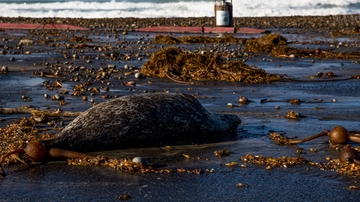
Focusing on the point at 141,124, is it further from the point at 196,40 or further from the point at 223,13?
the point at 223,13

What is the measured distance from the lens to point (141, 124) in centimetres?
626

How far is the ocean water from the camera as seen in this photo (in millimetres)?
50250

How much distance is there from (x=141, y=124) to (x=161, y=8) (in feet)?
162

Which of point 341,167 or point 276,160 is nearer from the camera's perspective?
point 341,167

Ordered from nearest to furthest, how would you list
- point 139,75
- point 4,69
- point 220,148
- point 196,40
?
point 220,148
point 139,75
point 4,69
point 196,40

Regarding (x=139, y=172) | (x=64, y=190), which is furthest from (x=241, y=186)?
(x=64, y=190)

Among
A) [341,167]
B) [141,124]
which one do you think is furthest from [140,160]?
[341,167]

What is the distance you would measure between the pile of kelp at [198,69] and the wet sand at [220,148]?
1.05 ft

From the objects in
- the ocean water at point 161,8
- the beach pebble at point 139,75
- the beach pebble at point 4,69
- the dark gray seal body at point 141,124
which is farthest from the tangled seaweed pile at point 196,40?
the ocean water at point 161,8

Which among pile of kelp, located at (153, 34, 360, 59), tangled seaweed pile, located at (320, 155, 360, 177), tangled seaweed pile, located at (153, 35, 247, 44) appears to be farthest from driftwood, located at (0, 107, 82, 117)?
tangled seaweed pile, located at (153, 35, 247, 44)

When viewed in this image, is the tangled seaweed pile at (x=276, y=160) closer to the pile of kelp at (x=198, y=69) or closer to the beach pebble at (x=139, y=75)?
the pile of kelp at (x=198, y=69)

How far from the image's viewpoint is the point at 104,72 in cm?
1255

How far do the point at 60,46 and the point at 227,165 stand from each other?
15.5 meters

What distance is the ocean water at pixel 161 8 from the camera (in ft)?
165
